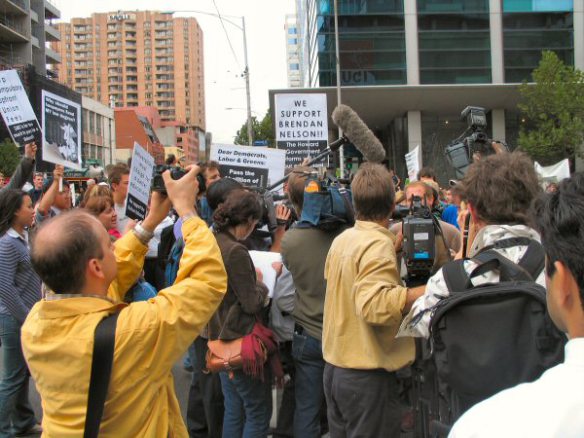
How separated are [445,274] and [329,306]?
0.97 meters

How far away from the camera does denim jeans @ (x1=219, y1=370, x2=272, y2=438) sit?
336 cm

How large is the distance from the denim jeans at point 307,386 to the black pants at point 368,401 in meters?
0.63

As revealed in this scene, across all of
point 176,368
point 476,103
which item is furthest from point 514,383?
point 476,103

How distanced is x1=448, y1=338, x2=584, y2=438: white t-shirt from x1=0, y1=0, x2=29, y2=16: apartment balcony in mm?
58732

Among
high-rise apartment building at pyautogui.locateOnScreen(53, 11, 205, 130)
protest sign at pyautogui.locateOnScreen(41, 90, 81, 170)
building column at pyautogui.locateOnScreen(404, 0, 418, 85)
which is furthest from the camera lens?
high-rise apartment building at pyautogui.locateOnScreen(53, 11, 205, 130)

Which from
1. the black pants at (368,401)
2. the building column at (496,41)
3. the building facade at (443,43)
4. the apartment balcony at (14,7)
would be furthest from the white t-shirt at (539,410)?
the apartment balcony at (14,7)

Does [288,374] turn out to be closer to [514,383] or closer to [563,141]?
[514,383]

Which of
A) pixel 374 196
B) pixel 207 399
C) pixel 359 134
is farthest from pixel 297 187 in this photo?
pixel 207 399

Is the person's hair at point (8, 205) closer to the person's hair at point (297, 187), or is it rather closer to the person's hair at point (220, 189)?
the person's hair at point (220, 189)

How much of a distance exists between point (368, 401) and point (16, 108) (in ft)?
16.6

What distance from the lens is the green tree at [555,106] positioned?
84.9 feet

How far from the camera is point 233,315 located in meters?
3.38

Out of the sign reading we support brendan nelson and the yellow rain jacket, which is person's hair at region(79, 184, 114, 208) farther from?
the sign reading we support brendan nelson

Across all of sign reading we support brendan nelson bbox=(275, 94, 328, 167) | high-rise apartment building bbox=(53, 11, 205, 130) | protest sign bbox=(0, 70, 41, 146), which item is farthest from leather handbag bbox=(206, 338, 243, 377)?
high-rise apartment building bbox=(53, 11, 205, 130)
